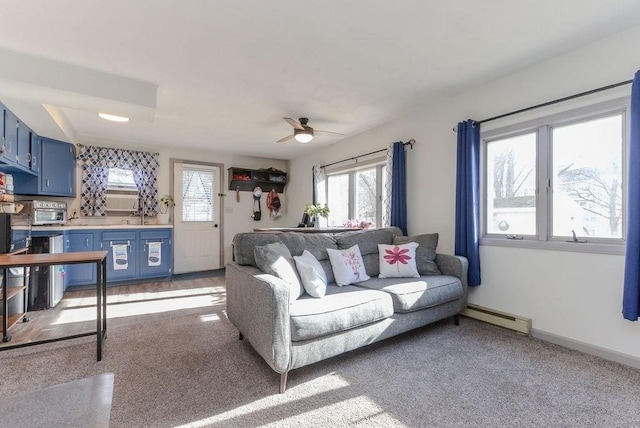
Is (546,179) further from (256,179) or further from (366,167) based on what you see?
(256,179)

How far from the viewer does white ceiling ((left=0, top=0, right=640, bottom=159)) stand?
1.94 metres

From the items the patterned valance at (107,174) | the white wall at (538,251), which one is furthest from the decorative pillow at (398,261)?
the patterned valance at (107,174)

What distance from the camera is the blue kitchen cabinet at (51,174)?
4.00 meters

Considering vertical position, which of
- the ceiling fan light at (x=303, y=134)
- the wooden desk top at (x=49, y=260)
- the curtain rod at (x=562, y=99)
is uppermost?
the ceiling fan light at (x=303, y=134)

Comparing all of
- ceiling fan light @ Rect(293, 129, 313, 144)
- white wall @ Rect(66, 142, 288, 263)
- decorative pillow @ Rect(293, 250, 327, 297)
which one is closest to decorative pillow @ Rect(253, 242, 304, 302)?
decorative pillow @ Rect(293, 250, 327, 297)

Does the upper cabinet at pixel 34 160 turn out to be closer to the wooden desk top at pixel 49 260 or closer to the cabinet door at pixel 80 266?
the cabinet door at pixel 80 266

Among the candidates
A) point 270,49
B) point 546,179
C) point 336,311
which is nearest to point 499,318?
point 546,179

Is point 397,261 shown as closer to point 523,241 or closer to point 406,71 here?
point 523,241

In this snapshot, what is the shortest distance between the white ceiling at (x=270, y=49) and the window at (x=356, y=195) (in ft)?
3.97

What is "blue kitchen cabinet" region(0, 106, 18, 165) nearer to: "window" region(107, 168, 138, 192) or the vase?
"window" region(107, 168, 138, 192)

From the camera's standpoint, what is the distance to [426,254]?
3166 millimetres

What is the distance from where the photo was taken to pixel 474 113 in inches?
125

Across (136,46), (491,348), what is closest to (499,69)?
(491,348)

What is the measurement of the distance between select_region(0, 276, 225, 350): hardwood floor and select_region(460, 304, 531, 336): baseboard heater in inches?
117
